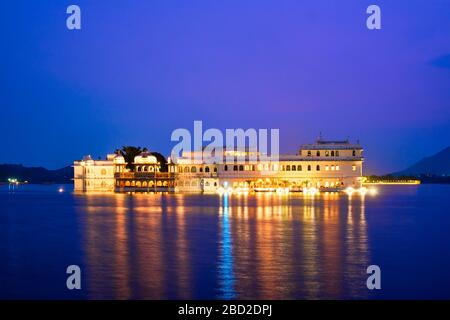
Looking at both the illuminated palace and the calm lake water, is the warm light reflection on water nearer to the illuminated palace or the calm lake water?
the calm lake water

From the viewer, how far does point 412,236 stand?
29.4 metres

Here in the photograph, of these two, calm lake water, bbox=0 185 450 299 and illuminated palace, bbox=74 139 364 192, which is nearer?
calm lake water, bbox=0 185 450 299

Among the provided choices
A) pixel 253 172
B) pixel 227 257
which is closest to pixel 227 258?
pixel 227 257

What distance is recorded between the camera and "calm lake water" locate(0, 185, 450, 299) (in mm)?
16844

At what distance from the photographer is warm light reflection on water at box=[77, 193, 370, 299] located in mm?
16844

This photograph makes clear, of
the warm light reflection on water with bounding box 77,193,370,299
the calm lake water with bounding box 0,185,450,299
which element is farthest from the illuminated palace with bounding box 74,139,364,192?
the warm light reflection on water with bounding box 77,193,370,299

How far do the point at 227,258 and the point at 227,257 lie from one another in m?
0.22

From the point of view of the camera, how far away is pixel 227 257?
22203 mm

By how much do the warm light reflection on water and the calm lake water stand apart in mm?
35

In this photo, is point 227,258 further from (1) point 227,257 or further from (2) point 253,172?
(2) point 253,172

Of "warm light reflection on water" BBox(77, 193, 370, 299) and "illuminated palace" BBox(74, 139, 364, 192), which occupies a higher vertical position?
"illuminated palace" BBox(74, 139, 364, 192)

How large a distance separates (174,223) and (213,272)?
1651 centimetres
